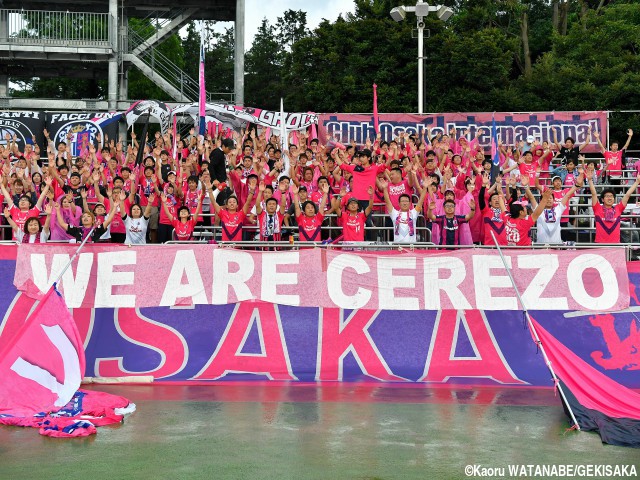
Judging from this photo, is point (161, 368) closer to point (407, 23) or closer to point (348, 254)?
point (348, 254)

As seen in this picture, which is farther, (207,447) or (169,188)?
(169,188)

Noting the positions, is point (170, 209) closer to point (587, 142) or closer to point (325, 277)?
point (325, 277)

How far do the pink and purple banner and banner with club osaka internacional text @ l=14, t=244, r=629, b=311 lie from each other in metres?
0.12

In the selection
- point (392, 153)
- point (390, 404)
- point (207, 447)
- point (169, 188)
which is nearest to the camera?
point (207, 447)

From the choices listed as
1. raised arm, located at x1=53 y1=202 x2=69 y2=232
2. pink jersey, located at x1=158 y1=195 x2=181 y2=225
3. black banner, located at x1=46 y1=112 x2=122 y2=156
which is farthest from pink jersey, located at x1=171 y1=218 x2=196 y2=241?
black banner, located at x1=46 y1=112 x2=122 y2=156

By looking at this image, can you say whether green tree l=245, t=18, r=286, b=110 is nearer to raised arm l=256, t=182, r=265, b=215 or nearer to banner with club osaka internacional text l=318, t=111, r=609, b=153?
banner with club osaka internacional text l=318, t=111, r=609, b=153

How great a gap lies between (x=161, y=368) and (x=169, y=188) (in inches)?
143

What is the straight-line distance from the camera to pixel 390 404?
985 centimetres

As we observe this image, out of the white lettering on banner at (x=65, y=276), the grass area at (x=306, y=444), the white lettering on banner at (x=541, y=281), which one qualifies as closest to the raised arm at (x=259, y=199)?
the white lettering on banner at (x=65, y=276)

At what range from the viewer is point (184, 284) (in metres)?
11.0

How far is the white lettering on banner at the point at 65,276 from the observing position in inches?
434

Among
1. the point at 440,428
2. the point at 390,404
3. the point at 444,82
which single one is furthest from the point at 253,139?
the point at 444,82

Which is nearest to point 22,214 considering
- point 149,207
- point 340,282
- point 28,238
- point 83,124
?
point 28,238

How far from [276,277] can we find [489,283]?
109 inches
